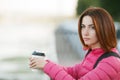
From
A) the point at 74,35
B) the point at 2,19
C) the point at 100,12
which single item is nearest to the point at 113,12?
the point at 2,19

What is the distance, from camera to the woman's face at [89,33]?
3105 millimetres

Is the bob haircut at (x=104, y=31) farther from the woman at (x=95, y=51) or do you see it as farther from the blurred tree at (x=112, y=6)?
the blurred tree at (x=112, y=6)

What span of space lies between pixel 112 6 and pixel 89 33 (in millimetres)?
28260

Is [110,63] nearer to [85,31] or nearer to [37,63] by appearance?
[85,31]

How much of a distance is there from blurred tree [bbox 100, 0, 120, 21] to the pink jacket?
28087 millimetres

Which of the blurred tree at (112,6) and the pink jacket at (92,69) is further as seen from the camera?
the blurred tree at (112,6)

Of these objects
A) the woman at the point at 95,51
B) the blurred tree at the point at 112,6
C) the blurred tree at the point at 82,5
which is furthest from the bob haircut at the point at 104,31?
the blurred tree at the point at 82,5

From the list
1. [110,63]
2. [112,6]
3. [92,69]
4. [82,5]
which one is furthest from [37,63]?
[82,5]

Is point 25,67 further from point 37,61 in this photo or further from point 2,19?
point 2,19

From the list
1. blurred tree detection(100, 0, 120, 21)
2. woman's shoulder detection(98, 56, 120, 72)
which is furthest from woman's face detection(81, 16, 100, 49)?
blurred tree detection(100, 0, 120, 21)

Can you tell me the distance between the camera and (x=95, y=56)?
3.11 metres

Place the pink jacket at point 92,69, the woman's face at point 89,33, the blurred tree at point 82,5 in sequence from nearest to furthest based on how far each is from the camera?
the pink jacket at point 92,69 < the woman's face at point 89,33 < the blurred tree at point 82,5

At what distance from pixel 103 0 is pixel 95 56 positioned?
28.6m

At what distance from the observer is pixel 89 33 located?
3119mm
